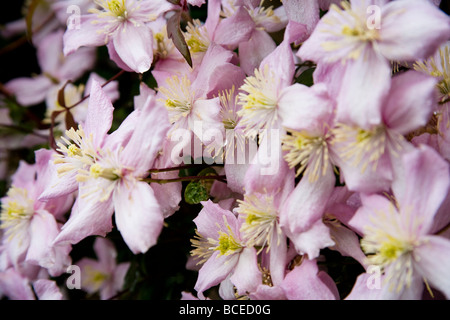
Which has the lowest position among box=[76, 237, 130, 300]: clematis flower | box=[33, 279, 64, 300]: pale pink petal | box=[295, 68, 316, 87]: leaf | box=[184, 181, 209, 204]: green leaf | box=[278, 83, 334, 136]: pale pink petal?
box=[76, 237, 130, 300]: clematis flower

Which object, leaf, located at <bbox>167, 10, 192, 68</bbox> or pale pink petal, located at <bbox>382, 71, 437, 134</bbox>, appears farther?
leaf, located at <bbox>167, 10, 192, 68</bbox>

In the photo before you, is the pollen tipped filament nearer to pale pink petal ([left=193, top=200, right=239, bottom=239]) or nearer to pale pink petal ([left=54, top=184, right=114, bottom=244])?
pale pink petal ([left=193, top=200, right=239, bottom=239])

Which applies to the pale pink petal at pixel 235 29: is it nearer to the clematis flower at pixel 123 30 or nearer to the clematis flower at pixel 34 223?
the clematis flower at pixel 123 30

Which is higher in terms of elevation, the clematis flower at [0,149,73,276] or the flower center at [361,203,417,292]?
the flower center at [361,203,417,292]

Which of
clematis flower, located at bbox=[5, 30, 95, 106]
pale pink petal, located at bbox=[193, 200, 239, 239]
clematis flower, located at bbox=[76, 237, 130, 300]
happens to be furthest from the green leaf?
clematis flower, located at bbox=[5, 30, 95, 106]

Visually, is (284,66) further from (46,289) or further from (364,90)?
(46,289)

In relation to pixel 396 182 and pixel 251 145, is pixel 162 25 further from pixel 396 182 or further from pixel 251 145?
pixel 396 182

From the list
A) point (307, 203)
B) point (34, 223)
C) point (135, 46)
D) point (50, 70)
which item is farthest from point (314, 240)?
point (50, 70)
